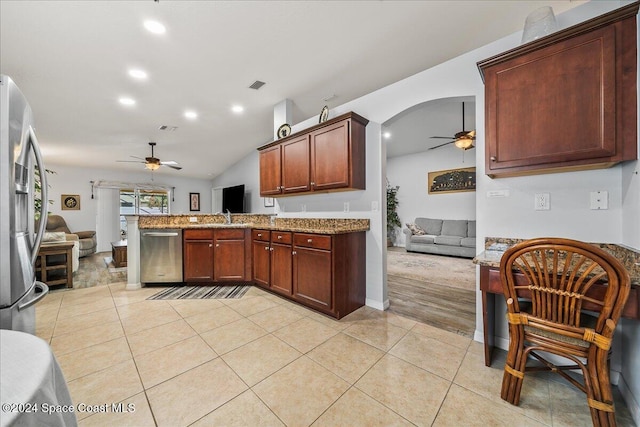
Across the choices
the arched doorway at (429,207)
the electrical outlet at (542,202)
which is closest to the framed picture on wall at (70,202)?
the arched doorway at (429,207)

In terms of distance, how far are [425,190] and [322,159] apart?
5177mm

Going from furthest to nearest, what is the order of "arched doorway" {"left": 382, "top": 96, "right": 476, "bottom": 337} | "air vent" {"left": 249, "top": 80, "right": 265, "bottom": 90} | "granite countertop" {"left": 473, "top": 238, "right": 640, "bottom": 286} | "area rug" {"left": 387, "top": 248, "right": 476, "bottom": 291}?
1. "area rug" {"left": 387, "top": 248, "right": 476, "bottom": 291}
2. "air vent" {"left": 249, "top": 80, "right": 265, "bottom": 90}
3. "arched doorway" {"left": 382, "top": 96, "right": 476, "bottom": 337}
4. "granite countertop" {"left": 473, "top": 238, "right": 640, "bottom": 286}

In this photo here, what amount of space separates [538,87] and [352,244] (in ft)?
6.29

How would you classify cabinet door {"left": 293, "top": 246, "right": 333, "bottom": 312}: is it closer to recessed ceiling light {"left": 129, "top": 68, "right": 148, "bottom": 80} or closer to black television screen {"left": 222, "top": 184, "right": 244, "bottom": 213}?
recessed ceiling light {"left": 129, "top": 68, "right": 148, "bottom": 80}

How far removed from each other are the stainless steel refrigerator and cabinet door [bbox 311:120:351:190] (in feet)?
7.43

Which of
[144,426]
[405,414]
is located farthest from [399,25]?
[144,426]

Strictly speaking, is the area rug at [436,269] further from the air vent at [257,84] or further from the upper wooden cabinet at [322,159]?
the air vent at [257,84]

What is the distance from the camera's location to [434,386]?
1.58 metres

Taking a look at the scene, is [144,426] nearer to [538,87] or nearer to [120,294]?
[120,294]

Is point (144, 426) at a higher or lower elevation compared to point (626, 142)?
lower

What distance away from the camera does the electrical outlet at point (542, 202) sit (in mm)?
1840

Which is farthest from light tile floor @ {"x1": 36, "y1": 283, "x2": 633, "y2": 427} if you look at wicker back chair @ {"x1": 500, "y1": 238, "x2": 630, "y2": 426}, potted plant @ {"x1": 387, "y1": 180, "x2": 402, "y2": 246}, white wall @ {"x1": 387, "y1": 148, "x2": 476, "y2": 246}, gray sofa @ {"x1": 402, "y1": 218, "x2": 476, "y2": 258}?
potted plant @ {"x1": 387, "y1": 180, "x2": 402, "y2": 246}

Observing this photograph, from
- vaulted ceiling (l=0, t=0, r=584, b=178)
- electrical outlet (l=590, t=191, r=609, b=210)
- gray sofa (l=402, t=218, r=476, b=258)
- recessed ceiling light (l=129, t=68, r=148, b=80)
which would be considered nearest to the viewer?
electrical outlet (l=590, t=191, r=609, b=210)

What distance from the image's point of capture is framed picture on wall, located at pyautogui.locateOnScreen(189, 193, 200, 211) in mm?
9198
